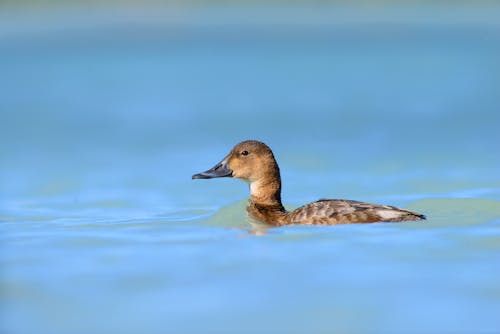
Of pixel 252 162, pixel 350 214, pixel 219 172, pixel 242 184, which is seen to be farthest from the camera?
pixel 242 184

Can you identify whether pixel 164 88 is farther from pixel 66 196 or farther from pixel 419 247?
pixel 419 247

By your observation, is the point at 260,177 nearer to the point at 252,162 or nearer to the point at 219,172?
the point at 252,162

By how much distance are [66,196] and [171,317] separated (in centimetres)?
601

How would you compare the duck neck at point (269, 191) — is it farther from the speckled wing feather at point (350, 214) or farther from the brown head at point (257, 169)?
the speckled wing feather at point (350, 214)

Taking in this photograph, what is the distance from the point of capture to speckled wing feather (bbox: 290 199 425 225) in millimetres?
8641

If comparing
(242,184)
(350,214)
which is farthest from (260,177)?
(242,184)

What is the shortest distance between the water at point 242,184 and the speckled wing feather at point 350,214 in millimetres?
144

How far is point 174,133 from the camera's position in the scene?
17500mm

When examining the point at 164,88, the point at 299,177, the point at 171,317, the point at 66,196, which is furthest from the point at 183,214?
the point at 164,88

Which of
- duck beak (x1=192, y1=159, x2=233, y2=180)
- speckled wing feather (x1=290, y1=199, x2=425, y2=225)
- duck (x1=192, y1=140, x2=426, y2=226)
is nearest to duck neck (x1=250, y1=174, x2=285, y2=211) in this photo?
duck (x1=192, y1=140, x2=426, y2=226)

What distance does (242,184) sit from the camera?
12.9 metres

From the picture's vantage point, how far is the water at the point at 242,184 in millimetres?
6551

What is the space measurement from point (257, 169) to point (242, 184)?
3584 millimetres

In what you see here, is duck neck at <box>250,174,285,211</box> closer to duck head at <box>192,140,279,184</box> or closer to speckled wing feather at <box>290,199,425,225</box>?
duck head at <box>192,140,279,184</box>
